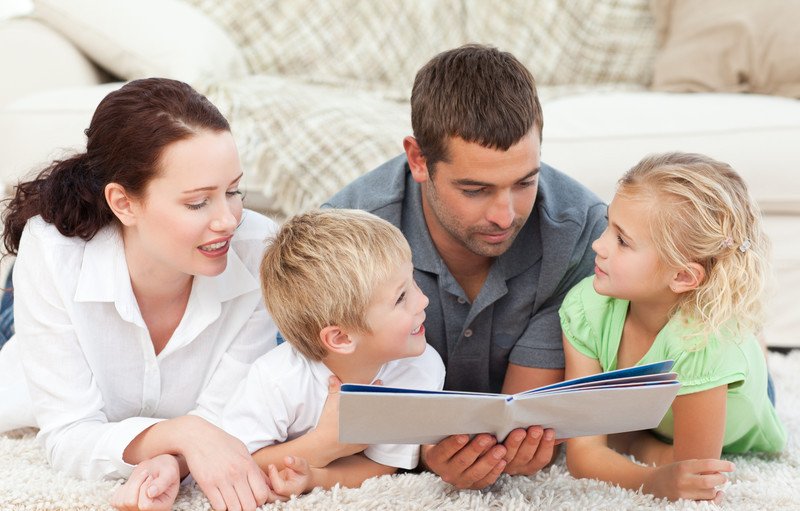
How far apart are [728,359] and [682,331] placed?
0.30 feet

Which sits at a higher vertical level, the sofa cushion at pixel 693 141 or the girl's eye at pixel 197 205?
the girl's eye at pixel 197 205

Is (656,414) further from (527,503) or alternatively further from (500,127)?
(500,127)

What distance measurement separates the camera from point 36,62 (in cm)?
270

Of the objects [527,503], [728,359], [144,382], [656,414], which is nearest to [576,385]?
[656,414]

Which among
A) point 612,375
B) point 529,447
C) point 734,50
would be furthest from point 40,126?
point 734,50

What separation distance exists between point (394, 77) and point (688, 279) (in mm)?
1683

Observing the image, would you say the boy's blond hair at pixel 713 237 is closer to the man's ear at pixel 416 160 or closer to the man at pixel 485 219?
the man at pixel 485 219

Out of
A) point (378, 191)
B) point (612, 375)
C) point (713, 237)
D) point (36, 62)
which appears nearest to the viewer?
point (612, 375)

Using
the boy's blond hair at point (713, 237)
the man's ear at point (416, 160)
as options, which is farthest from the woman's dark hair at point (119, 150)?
the boy's blond hair at point (713, 237)

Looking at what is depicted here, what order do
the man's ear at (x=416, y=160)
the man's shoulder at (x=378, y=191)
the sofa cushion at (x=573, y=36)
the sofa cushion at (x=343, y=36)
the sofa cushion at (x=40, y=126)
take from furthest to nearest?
the sofa cushion at (x=573, y=36), the sofa cushion at (x=343, y=36), the sofa cushion at (x=40, y=126), the man's shoulder at (x=378, y=191), the man's ear at (x=416, y=160)

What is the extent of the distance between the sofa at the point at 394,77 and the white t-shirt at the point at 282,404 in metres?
0.79

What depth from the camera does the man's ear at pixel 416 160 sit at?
1749mm

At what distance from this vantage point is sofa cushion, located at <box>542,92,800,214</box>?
7.75ft

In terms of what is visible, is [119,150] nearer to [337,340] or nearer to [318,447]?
[337,340]
